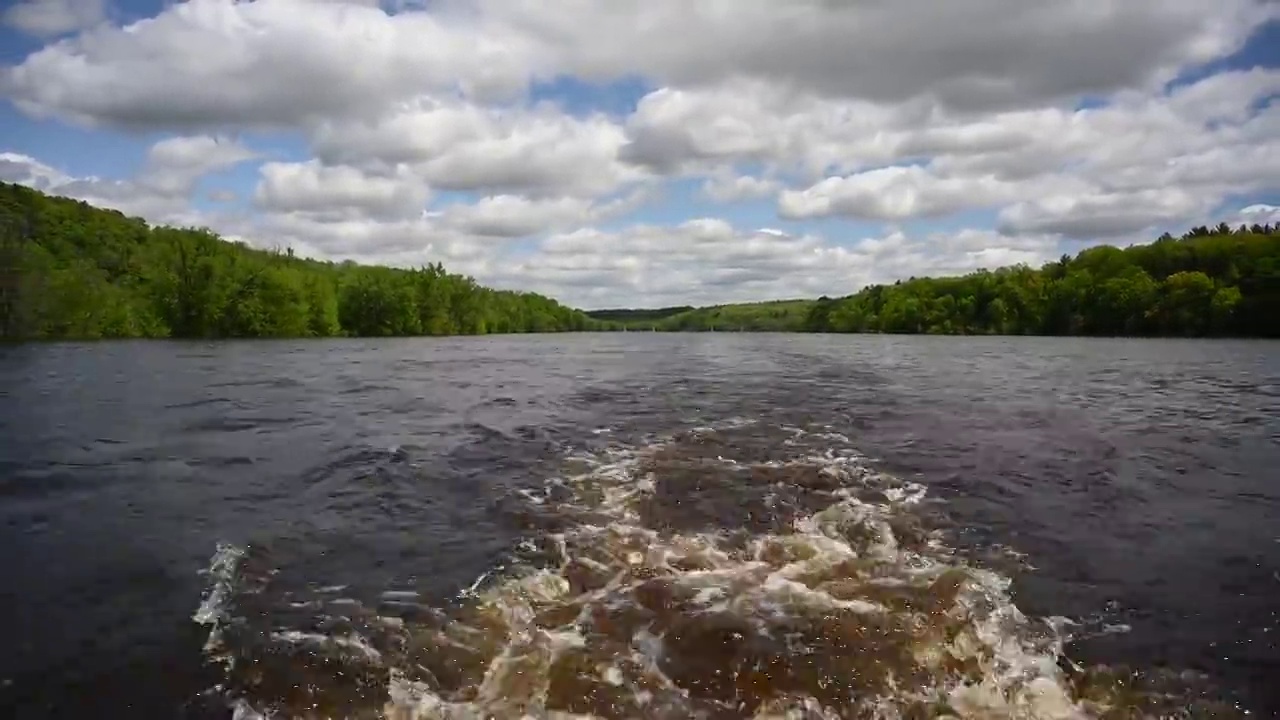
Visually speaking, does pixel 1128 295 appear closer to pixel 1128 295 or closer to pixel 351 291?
pixel 1128 295

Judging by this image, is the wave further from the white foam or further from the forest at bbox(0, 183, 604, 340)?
the forest at bbox(0, 183, 604, 340)

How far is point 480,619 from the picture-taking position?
8.22m

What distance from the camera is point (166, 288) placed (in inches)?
3334

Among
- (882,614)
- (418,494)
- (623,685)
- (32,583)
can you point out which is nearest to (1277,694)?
(882,614)

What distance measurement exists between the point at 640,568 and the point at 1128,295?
120 m

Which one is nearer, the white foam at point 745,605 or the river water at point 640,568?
the white foam at point 745,605

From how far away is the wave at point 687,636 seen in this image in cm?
670

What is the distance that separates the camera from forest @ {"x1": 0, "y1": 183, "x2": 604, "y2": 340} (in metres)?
71.4

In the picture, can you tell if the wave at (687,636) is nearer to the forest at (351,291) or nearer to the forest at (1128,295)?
the forest at (351,291)

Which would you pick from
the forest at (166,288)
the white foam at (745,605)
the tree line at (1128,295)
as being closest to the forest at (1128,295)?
the tree line at (1128,295)

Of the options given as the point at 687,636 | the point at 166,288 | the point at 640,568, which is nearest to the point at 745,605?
the point at 687,636

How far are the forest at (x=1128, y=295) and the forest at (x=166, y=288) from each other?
302 feet

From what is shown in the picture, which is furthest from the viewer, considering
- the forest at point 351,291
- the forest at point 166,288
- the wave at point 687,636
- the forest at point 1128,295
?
the forest at point 1128,295

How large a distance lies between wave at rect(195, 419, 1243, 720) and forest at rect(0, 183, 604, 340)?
7828 centimetres
